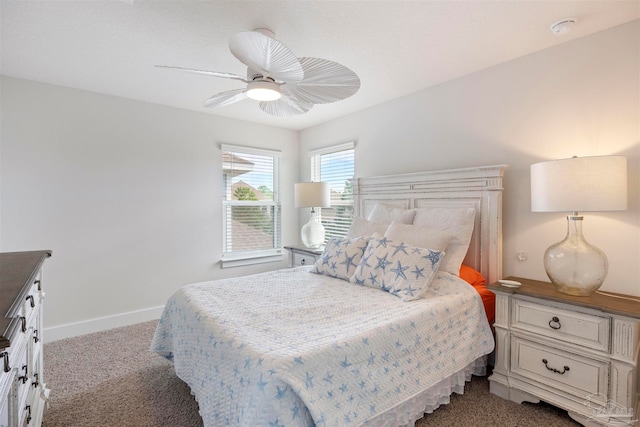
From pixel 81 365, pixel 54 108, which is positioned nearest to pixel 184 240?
pixel 81 365

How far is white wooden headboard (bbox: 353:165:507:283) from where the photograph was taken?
2.30 metres

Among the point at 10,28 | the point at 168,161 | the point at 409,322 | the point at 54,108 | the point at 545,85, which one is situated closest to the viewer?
the point at 409,322

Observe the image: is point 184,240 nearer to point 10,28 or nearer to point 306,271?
point 306,271

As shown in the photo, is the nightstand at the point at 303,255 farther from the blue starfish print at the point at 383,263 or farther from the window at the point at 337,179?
the blue starfish print at the point at 383,263

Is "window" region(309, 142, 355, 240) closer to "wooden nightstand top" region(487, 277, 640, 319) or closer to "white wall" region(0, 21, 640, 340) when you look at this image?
"white wall" region(0, 21, 640, 340)

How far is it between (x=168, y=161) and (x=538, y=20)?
350 centimetres

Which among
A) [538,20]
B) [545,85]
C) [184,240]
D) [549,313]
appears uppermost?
[538,20]

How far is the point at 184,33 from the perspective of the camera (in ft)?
6.39

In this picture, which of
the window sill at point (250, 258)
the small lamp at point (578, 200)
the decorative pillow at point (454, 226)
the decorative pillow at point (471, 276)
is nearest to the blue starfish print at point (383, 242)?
the decorative pillow at point (454, 226)

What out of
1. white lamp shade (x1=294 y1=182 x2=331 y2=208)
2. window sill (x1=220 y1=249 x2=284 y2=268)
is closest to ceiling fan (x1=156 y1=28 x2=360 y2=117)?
white lamp shade (x1=294 y1=182 x2=331 y2=208)

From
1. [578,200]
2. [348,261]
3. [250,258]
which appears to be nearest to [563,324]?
[578,200]

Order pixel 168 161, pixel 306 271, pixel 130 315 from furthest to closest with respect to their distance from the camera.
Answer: pixel 168 161 → pixel 130 315 → pixel 306 271

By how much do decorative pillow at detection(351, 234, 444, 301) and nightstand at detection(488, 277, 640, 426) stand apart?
49cm

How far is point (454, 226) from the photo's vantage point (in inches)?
91.9
